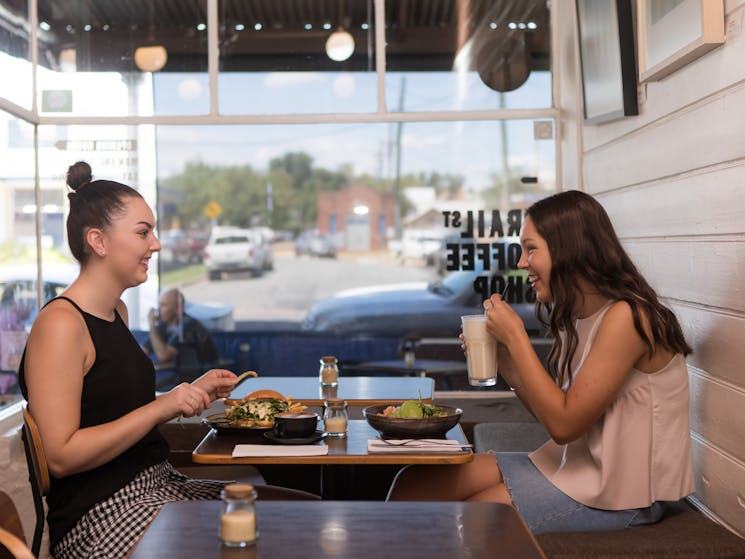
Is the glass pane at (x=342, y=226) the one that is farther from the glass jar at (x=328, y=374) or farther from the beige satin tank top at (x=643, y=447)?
the beige satin tank top at (x=643, y=447)

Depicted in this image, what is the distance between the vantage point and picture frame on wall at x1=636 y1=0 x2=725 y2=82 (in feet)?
8.11

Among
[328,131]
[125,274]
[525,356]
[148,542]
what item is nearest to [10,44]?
[328,131]

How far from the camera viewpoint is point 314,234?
518 centimetres

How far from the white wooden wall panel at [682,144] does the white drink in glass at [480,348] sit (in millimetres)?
770

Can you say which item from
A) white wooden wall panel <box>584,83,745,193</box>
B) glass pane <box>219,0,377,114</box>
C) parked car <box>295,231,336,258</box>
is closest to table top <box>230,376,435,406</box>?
white wooden wall panel <box>584,83,745,193</box>

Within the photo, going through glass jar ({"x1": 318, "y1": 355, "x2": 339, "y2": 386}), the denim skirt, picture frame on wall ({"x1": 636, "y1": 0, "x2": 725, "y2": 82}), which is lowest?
the denim skirt

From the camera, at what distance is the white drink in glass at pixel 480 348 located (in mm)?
2777

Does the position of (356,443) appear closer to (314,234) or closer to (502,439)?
(502,439)

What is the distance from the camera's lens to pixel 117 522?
2246 millimetres

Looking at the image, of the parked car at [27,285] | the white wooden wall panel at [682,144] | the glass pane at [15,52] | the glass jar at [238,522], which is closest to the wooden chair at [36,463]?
the glass jar at [238,522]

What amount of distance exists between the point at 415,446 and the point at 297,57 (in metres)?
3.13

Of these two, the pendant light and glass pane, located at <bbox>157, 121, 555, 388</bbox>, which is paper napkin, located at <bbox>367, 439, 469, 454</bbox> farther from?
the pendant light

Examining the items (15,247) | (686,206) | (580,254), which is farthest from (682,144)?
(15,247)

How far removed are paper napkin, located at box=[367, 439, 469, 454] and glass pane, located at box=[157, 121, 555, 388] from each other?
255 cm
